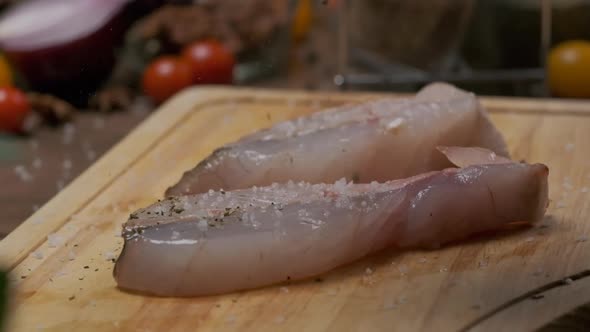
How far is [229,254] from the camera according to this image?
1.97m

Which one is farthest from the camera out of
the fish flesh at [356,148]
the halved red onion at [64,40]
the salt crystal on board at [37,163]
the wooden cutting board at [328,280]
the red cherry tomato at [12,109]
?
the halved red onion at [64,40]

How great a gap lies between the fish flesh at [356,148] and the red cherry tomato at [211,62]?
1632 millimetres

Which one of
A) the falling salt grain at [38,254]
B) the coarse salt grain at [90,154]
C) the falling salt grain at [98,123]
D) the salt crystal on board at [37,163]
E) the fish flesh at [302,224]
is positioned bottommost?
the coarse salt grain at [90,154]

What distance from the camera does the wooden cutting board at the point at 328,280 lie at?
6.05 feet

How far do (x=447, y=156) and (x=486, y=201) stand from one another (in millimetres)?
200

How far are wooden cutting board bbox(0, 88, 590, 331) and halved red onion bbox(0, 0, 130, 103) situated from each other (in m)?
1.34

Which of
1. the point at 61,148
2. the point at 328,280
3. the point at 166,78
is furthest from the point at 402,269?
the point at 166,78

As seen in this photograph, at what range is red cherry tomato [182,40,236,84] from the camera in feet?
13.4

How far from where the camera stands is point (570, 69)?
3779 mm

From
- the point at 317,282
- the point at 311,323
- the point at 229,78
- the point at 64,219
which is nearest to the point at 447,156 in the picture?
the point at 317,282

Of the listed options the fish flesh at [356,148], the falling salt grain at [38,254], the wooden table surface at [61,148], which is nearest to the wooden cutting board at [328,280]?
the falling salt grain at [38,254]

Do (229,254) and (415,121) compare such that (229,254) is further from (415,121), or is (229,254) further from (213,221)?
(415,121)

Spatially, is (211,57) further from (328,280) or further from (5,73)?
(328,280)

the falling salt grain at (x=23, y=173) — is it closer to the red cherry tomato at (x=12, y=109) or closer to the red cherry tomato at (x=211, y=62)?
the red cherry tomato at (x=12, y=109)
